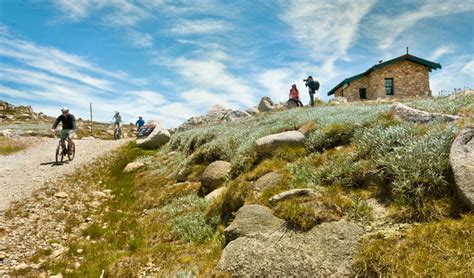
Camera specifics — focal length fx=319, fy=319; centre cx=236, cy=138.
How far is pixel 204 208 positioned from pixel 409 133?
246 inches

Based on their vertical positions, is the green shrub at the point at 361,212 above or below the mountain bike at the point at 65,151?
below

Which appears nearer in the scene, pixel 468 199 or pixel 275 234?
pixel 468 199

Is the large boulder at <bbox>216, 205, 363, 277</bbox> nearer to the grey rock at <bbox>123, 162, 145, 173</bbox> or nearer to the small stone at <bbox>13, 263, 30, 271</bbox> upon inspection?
the small stone at <bbox>13, 263, 30, 271</bbox>

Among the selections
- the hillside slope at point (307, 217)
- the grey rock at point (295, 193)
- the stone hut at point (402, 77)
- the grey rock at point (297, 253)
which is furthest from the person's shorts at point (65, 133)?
the stone hut at point (402, 77)

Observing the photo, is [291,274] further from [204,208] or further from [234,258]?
[204,208]

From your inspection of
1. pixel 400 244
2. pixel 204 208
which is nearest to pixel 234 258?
pixel 400 244

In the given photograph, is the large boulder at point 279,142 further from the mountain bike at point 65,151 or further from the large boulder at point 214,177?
the mountain bike at point 65,151

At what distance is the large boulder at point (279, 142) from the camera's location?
1126cm

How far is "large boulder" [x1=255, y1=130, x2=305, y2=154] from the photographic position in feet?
36.9

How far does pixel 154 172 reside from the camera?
17.5 meters

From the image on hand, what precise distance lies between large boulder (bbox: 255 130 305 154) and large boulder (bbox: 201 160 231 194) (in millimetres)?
1598

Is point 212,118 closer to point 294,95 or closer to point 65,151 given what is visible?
point 294,95

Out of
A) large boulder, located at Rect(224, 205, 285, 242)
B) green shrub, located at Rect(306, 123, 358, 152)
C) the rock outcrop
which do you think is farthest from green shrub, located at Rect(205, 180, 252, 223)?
the rock outcrop

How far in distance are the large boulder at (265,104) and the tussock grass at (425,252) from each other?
103 ft
